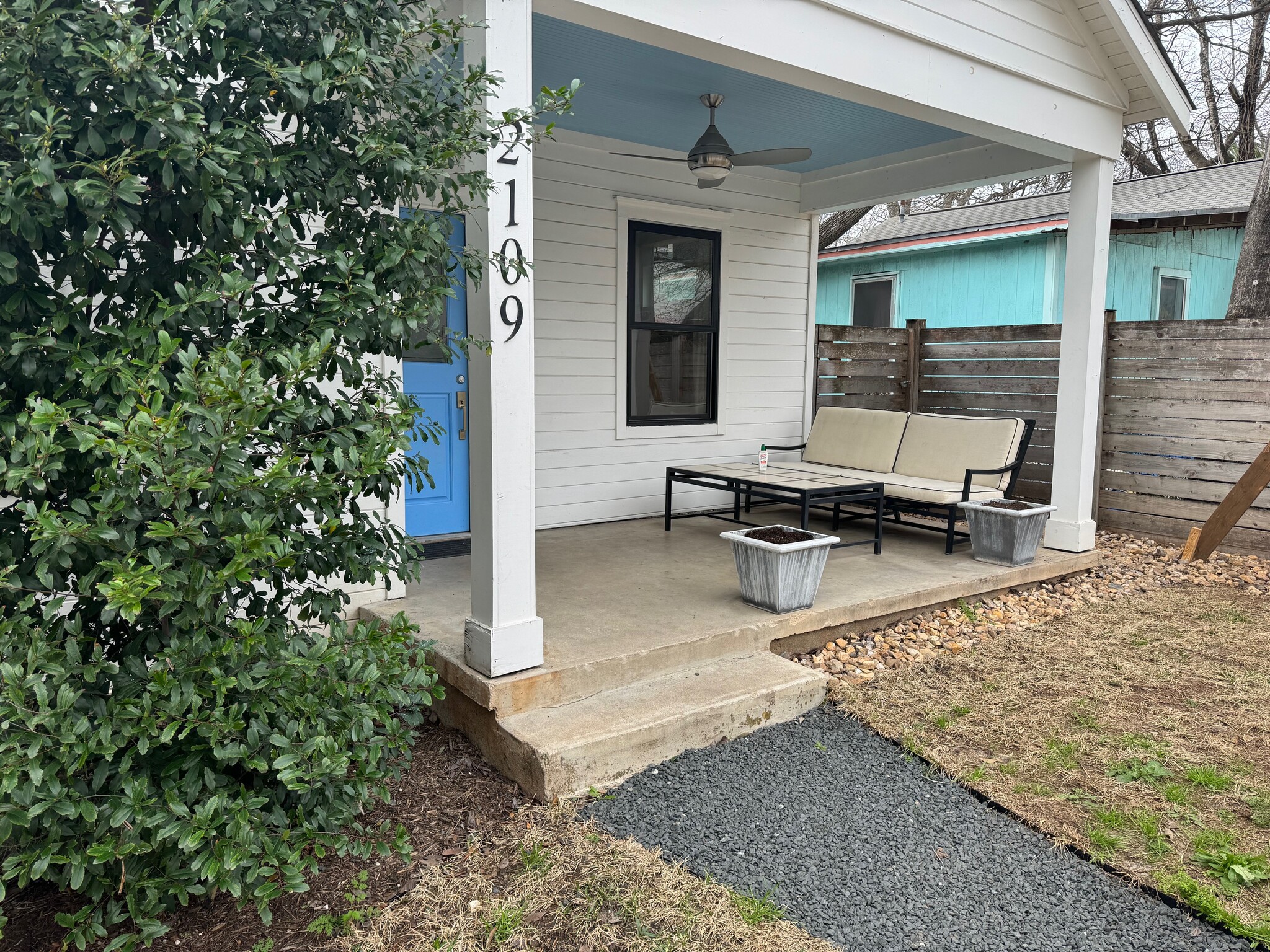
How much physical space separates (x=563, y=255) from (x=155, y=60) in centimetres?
395

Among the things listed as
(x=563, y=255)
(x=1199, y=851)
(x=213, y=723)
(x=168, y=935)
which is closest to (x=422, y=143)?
(x=213, y=723)

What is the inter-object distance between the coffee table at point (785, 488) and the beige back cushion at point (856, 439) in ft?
1.21

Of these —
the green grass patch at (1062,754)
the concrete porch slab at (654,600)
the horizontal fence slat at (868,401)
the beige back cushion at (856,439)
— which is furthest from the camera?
the horizontal fence slat at (868,401)

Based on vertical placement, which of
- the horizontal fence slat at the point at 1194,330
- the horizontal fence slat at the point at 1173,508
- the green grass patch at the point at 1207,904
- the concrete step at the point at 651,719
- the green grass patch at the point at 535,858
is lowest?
the green grass patch at the point at 535,858

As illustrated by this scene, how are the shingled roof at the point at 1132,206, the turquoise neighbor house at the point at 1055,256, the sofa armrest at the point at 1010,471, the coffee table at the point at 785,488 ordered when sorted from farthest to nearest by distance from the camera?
the turquoise neighbor house at the point at 1055,256
the shingled roof at the point at 1132,206
the sofa armrest at the point at 1010,471
the coffee table at the point at 785,488

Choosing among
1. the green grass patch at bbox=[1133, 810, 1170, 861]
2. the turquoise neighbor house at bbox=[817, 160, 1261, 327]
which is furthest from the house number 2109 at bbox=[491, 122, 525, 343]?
the turquoise neighbor house at bbox=[817, 160, 1261, 327]

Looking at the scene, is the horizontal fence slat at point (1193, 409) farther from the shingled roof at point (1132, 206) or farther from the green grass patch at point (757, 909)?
the green grass patch at point (757, 909)

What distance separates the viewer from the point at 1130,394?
20.4 feet

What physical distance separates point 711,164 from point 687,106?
363 mm

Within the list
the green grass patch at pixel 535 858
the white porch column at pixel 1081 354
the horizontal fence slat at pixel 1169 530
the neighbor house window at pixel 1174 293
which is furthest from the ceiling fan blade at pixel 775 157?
the neighbor house window at pixel 1174 293

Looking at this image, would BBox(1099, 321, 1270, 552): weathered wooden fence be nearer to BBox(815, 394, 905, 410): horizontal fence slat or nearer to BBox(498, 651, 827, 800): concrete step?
BBox(815, 394, 905, 410): horizontal fence slat

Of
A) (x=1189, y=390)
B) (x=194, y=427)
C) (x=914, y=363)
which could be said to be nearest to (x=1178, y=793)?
(x=194, y=427)

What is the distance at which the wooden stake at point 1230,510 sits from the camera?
5297mm

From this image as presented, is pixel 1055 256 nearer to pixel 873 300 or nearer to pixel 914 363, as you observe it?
pixel 873 300
